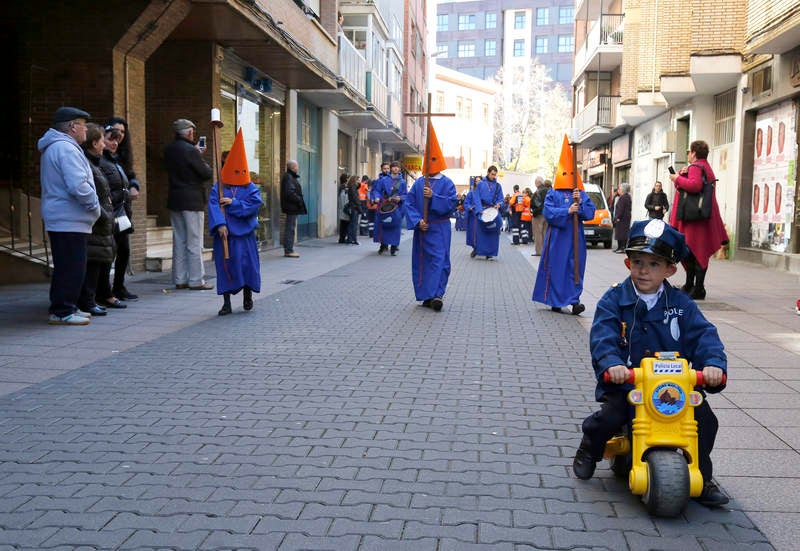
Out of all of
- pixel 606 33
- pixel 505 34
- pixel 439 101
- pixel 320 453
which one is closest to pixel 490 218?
pixel 320 453

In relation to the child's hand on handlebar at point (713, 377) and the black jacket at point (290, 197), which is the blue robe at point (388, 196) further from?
the child's hand on handlebar at point (713, 377)

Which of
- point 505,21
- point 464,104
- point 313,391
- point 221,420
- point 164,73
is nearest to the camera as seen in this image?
point 221,420

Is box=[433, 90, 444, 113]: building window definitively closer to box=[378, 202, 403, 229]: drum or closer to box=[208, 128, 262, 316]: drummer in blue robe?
box=[378, 202, 403, 229]: drum

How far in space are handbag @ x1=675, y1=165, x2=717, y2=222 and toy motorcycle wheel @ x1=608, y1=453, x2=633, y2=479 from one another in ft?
25.4

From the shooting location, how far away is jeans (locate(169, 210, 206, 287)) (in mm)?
11391

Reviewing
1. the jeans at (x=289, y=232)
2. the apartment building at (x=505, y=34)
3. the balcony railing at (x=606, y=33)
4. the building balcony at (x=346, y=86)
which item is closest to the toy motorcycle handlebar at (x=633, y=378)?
the jeans at (x=289, y=232)

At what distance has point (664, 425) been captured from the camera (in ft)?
11.8

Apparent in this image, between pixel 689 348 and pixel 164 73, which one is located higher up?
pixel 164 73

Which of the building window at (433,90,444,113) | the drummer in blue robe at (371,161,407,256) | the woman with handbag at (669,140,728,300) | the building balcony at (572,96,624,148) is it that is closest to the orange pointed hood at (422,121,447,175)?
the woman with handbag at (669,140,728,300)

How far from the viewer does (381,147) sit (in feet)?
141

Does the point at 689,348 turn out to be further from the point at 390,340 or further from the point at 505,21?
the point at 505,21

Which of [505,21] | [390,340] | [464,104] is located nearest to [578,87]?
[464,104]

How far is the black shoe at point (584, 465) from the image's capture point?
3.89m

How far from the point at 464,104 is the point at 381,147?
36001 mm
